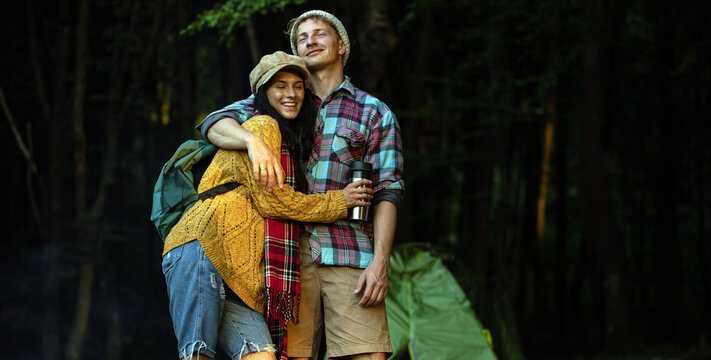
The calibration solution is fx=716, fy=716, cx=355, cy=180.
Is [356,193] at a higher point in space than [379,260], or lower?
higher

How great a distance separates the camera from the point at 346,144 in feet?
9.43

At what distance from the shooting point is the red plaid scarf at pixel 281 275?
2.56 m

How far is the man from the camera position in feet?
9.04

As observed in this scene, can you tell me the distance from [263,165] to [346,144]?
467 millimetres

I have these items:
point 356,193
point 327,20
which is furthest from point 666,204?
point 356,193

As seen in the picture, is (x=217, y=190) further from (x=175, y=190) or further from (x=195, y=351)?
(x=195, y=351)

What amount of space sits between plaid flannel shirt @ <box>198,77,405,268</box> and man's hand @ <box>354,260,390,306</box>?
2.5 inches

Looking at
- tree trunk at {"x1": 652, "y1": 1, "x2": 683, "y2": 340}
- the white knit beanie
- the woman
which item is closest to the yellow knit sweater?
the woman

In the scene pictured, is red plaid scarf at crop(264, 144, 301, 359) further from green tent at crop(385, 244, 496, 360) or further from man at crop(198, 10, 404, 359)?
green tent at crop(385, 244, 496, 360)

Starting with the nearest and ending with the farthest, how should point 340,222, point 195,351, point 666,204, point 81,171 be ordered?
1. point 195,351
2. point 340,222
3. point 81,171
4. point 666,204

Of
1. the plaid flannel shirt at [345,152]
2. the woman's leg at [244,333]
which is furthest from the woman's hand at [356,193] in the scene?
the woman's leg at [244,333]

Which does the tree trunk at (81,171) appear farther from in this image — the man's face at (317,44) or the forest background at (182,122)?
the man's face at (317,44)

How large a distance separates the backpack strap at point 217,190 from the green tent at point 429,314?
9.10ft

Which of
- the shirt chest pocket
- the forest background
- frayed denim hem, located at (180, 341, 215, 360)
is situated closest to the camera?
frayed denim hem, located at (180, 341, 215, 360)
